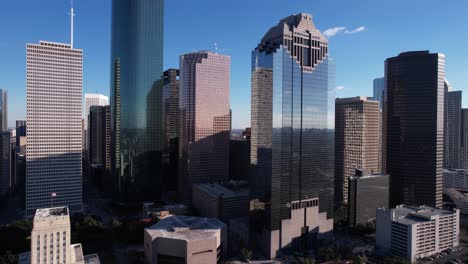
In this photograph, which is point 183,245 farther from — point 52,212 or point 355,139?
point 355,139

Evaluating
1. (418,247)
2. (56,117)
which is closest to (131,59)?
(56,117)

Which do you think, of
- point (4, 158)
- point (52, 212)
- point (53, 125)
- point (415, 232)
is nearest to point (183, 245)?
point (52, 212)

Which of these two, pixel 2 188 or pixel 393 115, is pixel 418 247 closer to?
pixel 393 115

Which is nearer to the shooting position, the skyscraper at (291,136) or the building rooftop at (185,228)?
the building rooftop at (185,228)

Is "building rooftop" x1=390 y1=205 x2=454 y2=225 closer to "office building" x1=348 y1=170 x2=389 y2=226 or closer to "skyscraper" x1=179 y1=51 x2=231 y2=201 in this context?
"office building" x1=348 y1=170 x2=389 y2=226

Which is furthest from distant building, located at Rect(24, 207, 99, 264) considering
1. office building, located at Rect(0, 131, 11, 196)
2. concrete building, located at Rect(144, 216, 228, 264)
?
office building, located at Rect(0, 131, 11, 196)

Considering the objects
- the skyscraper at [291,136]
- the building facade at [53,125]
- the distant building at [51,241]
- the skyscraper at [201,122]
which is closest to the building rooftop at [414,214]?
the skyscraper at [291,136]

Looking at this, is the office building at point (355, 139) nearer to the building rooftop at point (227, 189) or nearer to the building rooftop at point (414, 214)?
the building rooftop at point (414, 214)
